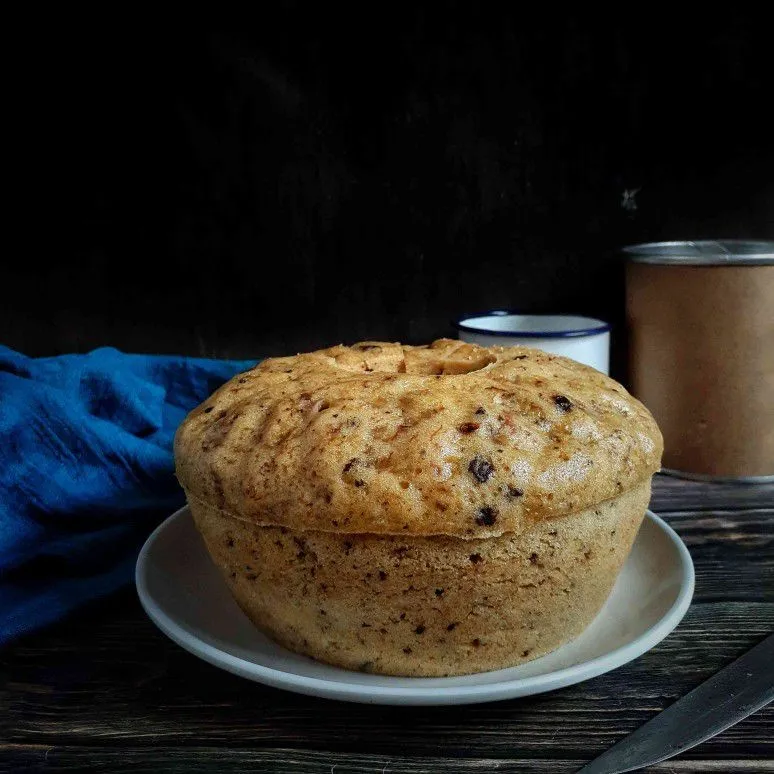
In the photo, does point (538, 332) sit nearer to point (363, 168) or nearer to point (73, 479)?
point (363, 168)

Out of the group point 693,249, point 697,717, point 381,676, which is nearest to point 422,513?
point 381,676

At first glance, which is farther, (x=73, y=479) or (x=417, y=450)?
(x=73, y=479)

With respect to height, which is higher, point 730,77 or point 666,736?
point 730,77

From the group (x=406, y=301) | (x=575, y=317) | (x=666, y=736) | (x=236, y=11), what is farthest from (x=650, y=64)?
(x=666, y=736)

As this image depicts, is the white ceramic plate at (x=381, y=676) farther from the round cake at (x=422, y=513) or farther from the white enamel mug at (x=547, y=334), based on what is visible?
the white enamel mug at (x=547, y=334)

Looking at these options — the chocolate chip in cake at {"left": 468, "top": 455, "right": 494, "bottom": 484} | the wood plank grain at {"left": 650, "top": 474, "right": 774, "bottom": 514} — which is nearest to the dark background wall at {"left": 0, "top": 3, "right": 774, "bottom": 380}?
the wood plank grain at {"left": 650, "top": 474, "right": 774, "bottom": 514}

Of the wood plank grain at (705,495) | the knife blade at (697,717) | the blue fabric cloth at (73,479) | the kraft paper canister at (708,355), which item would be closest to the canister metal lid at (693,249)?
the kraft paper canister at (708,355)

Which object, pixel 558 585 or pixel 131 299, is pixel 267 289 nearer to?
pixel 131 299
